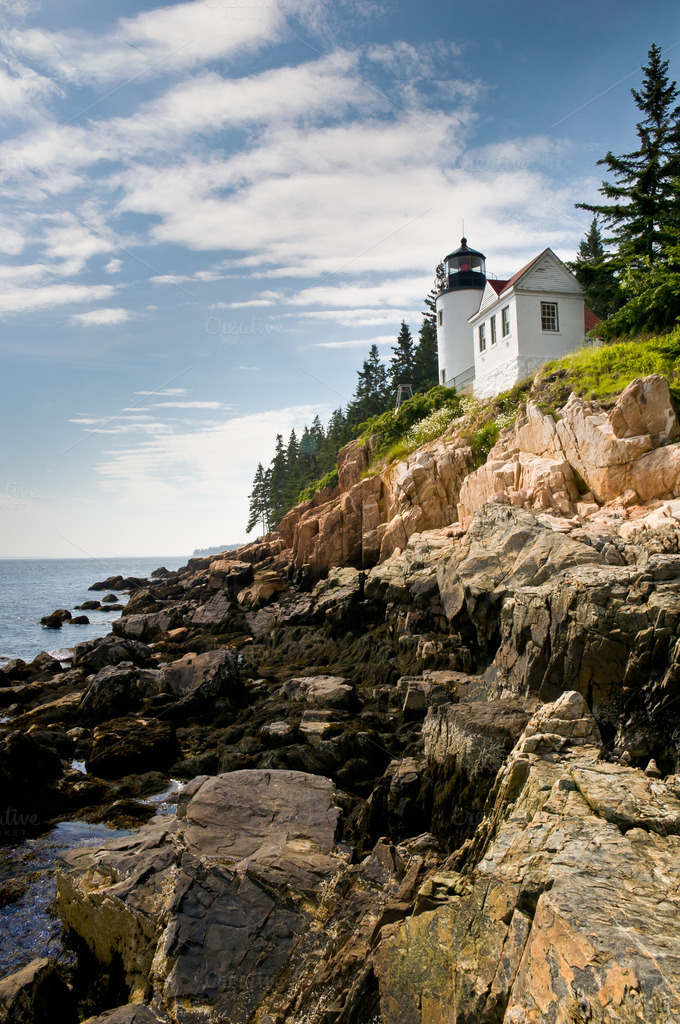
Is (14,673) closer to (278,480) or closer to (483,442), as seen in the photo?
(483,442)

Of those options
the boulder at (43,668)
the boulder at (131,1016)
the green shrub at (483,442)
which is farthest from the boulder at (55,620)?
the boulder at (131,1016)

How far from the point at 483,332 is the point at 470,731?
28.9m

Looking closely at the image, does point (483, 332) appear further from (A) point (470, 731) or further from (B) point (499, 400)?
(A) point (470, 731)

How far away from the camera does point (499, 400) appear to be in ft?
97.5

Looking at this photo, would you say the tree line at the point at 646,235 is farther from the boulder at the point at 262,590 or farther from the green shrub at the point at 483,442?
the boulder at the point at 262,590

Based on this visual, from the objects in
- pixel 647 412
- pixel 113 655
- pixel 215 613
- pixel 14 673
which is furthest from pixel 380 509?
pixel 14 673

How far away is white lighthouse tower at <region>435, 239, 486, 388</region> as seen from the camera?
39250 mm

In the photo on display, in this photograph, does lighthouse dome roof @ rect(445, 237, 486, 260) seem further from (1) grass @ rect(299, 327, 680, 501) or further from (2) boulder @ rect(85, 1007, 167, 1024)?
(2) boulder @ rect(85, 1007, 167, 1024)

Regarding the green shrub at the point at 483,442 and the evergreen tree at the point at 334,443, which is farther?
the evergreen tree at the point at 334,443

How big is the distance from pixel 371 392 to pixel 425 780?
201 feet

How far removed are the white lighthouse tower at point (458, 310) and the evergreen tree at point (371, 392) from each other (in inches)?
830

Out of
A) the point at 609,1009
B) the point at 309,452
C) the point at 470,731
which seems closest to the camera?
the point at 609,1009

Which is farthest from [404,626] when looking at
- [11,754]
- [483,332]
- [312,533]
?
[483,332]

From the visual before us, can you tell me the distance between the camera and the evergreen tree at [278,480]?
70250mm
